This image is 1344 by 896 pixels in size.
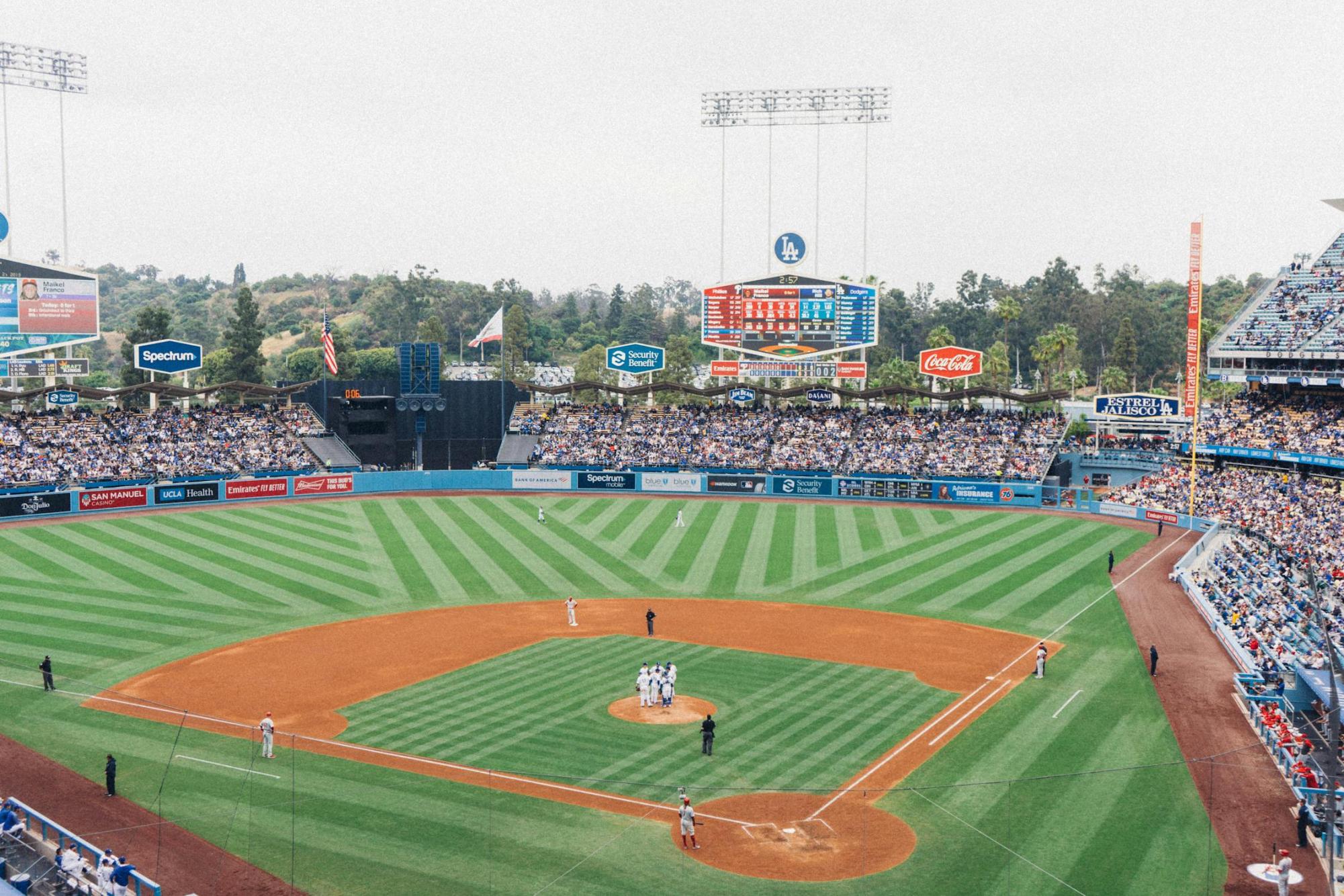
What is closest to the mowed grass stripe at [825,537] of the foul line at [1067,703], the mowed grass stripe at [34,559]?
the foul line at [1067,703]

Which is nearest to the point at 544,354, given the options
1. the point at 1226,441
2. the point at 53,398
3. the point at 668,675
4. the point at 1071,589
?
the point at 53,398

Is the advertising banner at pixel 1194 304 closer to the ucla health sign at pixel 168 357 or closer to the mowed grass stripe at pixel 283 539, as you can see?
the mowed grass stripe at pixel 283 539

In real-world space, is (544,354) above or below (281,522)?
above

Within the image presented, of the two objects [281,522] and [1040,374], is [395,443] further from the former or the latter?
[1040,374]

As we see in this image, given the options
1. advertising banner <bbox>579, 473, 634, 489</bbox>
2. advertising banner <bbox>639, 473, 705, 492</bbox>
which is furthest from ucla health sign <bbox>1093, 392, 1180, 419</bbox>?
advertising banner <bbox>579, 473, 634, 489</bbox>

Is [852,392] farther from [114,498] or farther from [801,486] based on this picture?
[114,498]

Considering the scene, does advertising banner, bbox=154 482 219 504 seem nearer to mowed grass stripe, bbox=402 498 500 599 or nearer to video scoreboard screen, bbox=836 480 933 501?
mowed grass stripe, bbox=402 498 500 599
